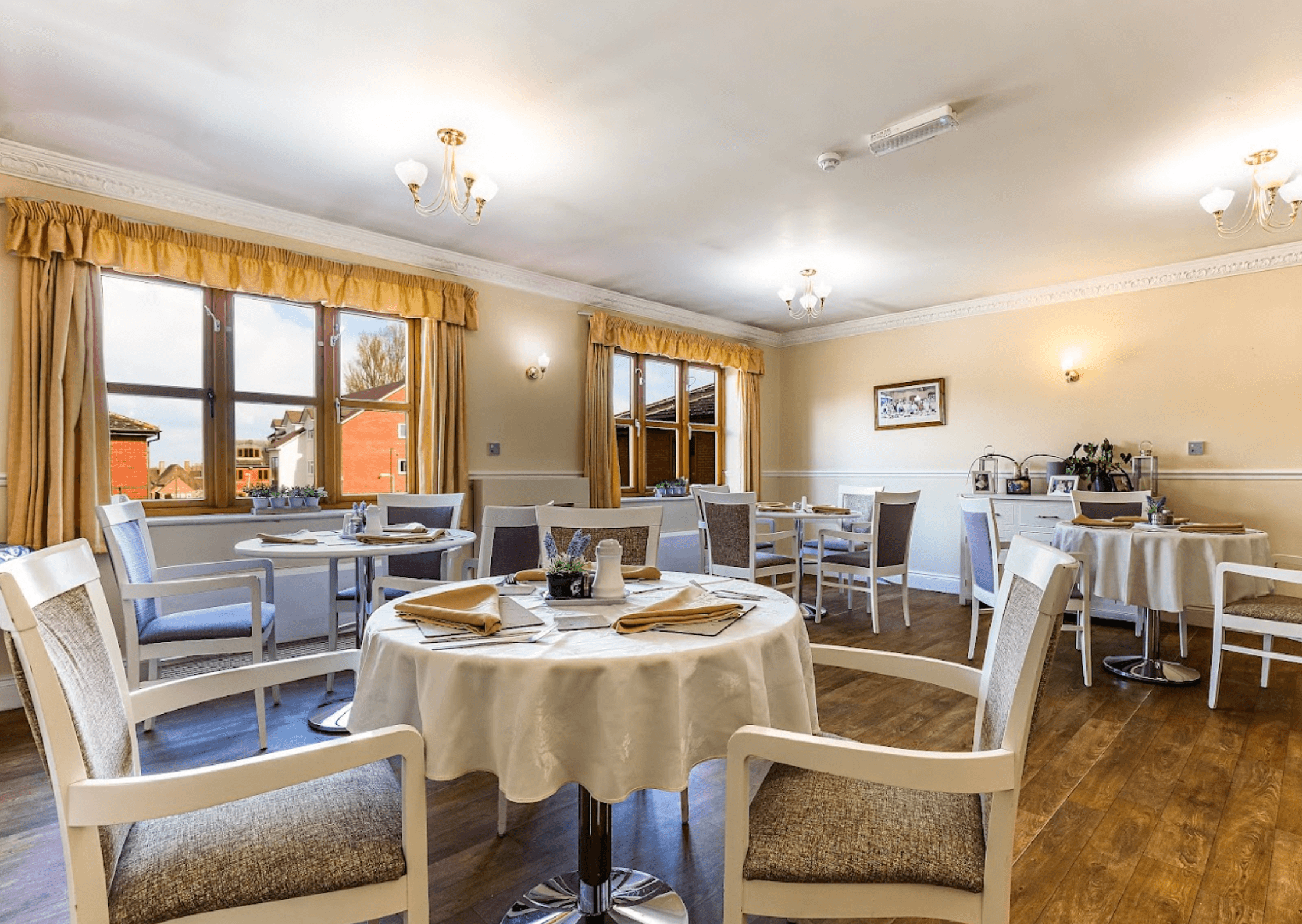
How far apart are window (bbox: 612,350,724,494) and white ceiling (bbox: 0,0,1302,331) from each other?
2028 millimetres

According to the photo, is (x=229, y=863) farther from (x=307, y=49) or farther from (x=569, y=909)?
(x=307, y=49)

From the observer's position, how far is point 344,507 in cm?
425

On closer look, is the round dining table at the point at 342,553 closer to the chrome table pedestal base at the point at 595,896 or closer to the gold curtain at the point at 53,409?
the gold curtain at the point at 53,409

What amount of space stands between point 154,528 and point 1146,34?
4873mm

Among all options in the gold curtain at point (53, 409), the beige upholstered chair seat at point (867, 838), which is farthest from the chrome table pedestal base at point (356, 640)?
the beige upholstered chair seat at point (867, 838)

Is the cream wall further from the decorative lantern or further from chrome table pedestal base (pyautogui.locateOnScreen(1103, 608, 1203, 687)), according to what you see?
chrome table pedestal base (pyautogui.locateOnScreen(1103, 608, 1203, 687))

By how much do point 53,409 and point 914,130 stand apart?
422 cm

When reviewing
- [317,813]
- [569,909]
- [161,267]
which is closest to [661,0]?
[317,813]

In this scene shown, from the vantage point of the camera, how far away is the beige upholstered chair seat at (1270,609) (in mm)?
2793

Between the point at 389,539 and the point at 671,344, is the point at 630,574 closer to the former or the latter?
the point at 389,539

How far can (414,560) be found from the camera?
3.42 m

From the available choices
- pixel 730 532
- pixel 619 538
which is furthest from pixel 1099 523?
pixel 619 538

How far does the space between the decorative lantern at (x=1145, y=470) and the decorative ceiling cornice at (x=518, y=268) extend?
1.23 m

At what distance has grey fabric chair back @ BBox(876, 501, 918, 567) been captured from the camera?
14.9 feet
